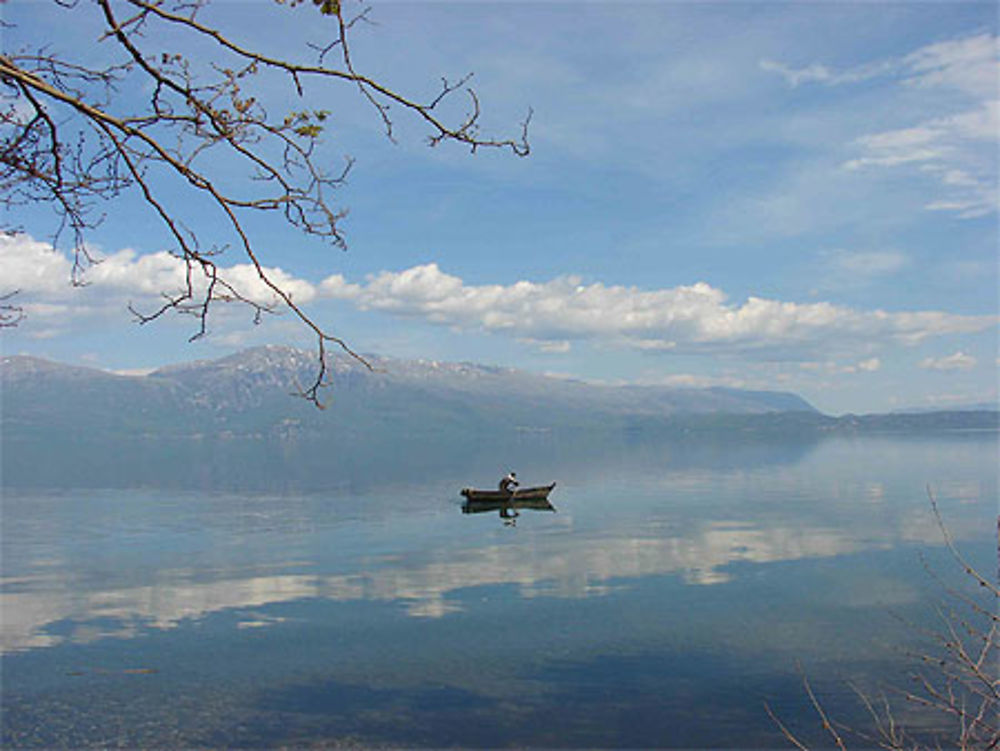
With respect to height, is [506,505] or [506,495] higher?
[506,495]

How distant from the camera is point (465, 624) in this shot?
2761 centimetres

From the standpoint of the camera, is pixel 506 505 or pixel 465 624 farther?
pixel 506 505

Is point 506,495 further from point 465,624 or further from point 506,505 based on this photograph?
point 465,624

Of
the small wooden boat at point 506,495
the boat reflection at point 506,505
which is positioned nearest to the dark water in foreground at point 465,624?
the boat reflection at point 506,505

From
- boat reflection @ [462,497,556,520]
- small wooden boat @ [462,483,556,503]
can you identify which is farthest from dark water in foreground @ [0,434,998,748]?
small wooden boat @ [462,483,556,503]

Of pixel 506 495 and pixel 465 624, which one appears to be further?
pixel 506 495

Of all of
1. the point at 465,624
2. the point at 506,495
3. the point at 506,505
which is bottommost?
the point at 465,624

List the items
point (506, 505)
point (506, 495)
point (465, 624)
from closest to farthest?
point (465, 624) < point (506, 495) < point (506, 505)

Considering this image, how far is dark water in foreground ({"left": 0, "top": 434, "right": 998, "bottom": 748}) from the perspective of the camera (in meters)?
19.0

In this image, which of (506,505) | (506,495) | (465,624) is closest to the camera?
(465,624)

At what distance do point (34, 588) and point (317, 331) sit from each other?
1452 inches

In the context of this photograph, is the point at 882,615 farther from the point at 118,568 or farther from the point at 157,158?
the point at 118,568

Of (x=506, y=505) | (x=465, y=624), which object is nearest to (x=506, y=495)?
(x=506, y=505)

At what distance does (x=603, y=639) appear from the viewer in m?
25.4
